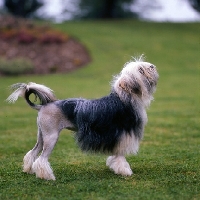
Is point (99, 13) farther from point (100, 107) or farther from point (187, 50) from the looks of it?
point (100, 107)

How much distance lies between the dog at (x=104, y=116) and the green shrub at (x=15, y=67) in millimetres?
18320

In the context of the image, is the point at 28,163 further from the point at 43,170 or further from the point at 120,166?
the point at 120,166

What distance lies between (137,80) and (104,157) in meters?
2.29

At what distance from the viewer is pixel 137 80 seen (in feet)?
22.2

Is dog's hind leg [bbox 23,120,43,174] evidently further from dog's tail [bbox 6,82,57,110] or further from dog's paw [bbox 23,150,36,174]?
dog's tail [bbox 6,82,57,110]

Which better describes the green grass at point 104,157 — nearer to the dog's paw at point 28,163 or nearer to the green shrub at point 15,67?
the dog's paw at point 28,163

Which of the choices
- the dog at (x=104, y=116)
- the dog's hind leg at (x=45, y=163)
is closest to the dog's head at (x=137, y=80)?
the dog at (x=104, y=116)

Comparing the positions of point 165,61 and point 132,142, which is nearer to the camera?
point 132,142

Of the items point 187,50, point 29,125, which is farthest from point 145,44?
point 29,125

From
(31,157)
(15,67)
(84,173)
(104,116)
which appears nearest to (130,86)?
(104,116)

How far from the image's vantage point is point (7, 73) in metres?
25.0

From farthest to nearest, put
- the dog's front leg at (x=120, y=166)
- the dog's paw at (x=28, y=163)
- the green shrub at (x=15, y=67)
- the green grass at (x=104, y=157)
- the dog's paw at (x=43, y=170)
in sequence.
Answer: the green shrub at (x=15, y=67)
the dog's paw at (x=28, y=163)
the dog's front leg at (x=120, y=166)
the dog's paw at (x=43, y=170)
the green grass at (x=104, y=157)

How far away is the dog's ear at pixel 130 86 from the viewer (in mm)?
6789

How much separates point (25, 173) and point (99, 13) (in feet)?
178
